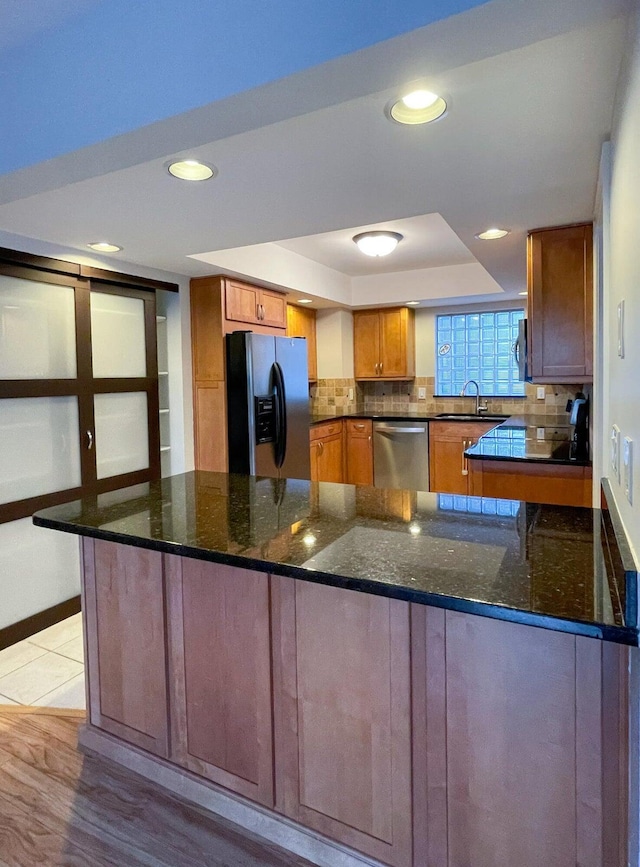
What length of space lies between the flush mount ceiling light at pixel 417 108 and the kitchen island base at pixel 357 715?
1.30 m

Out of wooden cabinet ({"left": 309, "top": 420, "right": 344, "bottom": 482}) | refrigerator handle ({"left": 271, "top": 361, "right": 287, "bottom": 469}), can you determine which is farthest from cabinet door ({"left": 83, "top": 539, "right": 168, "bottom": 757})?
wooden cabinet ({"left": 309, "top": 420, "right": 344, "bottom": 482})

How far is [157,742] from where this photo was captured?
182 cm

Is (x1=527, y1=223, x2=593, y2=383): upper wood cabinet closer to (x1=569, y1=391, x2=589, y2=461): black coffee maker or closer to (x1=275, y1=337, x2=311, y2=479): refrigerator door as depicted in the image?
(x1=569, y1=391, x2=589, y2=461): black coffee maker

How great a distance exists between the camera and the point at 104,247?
3.01 m

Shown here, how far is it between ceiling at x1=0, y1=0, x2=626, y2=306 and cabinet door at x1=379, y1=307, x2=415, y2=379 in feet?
6.71

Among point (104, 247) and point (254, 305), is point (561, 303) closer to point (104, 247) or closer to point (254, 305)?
point (254, 305)

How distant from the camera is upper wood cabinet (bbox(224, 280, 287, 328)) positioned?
3830 mm

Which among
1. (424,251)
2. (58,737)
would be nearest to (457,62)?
(58,737)

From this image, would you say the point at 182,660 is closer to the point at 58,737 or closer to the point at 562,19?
the point at 58,737

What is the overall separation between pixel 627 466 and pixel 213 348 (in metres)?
3.04

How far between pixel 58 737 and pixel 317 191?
7.72 ft

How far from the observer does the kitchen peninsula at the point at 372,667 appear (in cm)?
116

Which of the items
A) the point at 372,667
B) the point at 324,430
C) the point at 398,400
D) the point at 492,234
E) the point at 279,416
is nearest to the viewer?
the point at 372,667

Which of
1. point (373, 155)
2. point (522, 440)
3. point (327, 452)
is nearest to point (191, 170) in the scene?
point (373, 155)
